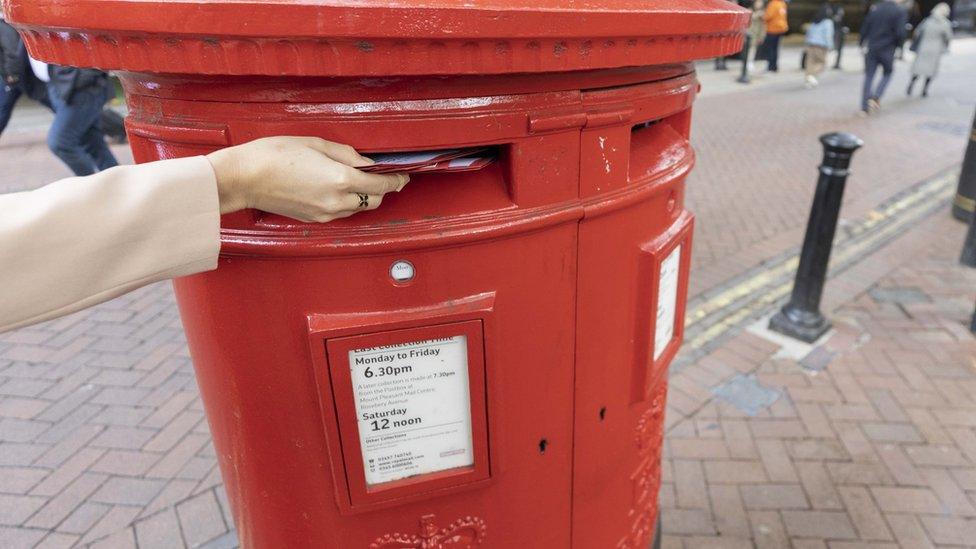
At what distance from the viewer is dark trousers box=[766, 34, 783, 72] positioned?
13178 millimetres

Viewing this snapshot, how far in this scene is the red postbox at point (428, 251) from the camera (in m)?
0.77

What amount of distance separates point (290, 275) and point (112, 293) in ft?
0.74

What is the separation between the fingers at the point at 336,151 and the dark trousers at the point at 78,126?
14.9 feet

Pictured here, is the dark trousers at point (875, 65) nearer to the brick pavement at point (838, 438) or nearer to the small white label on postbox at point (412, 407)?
the brick pavement at point (838, 438)

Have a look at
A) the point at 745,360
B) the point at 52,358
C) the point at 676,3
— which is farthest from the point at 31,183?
the point at 676,3

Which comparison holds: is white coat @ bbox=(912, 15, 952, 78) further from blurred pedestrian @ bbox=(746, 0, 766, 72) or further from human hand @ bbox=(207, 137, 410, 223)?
human hand @ bbox=(207, 137, 410, 223)

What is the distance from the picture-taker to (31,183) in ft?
19.1

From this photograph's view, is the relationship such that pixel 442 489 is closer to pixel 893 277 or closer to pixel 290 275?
pixel 290 275

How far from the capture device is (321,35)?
28.4 inches

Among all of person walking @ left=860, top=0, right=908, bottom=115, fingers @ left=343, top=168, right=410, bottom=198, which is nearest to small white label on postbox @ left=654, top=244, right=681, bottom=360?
fingers @ left=343, top=168, right=410, bottom=198

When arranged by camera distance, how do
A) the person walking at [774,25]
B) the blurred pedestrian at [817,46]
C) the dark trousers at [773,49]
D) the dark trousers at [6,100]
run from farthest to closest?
1. the dark trousers at [773,49]
2. the person walking at [774,25]
3. the blurred pedestrian at [817,46]
4. the dark trousers at [6,100]

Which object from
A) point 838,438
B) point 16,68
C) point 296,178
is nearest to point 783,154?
point 838,438

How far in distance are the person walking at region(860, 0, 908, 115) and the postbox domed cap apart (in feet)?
33.5

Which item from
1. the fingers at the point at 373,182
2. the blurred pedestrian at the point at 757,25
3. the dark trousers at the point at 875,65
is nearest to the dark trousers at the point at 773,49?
the blurred pedestrian at the point at 757,25
